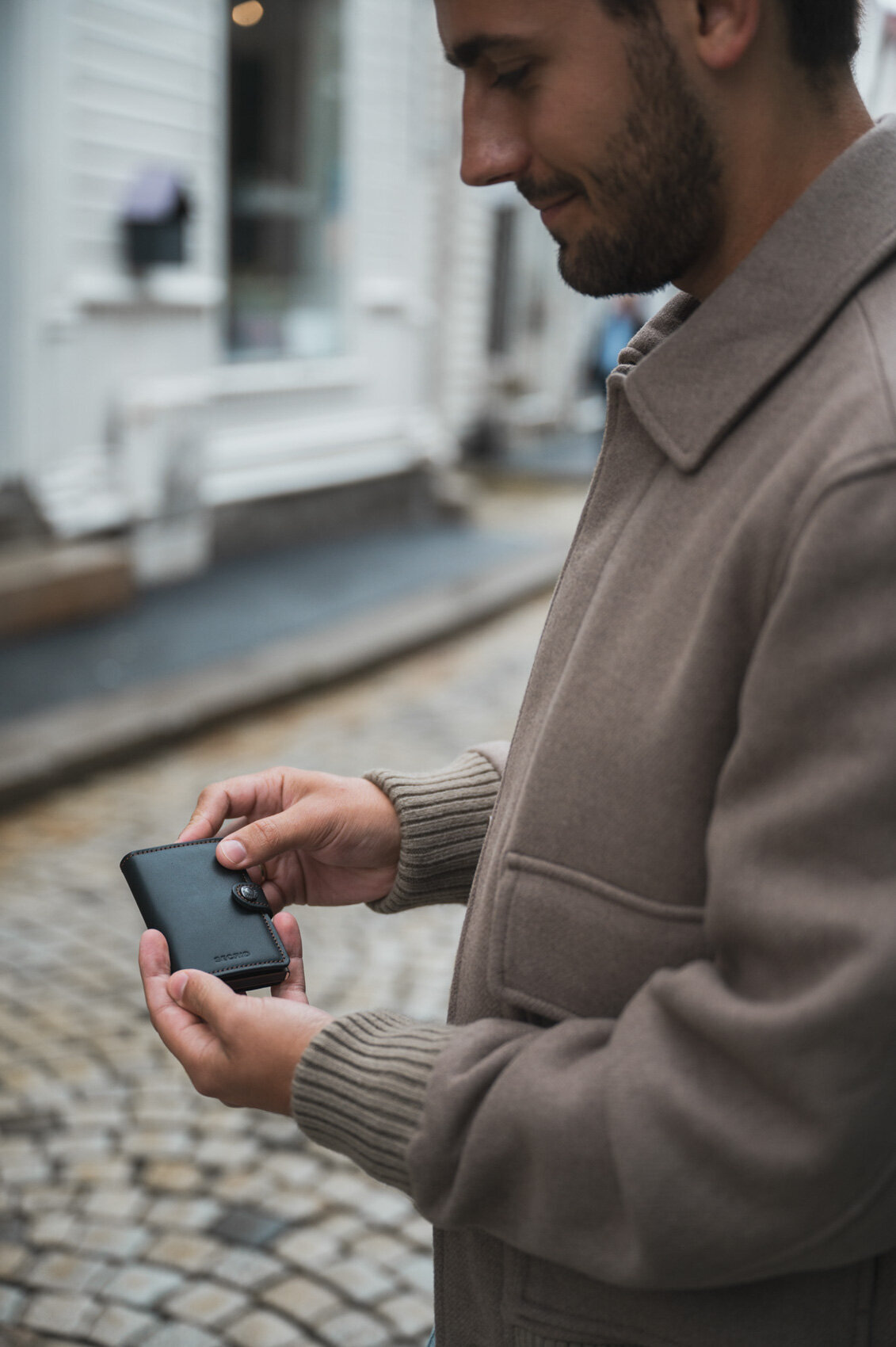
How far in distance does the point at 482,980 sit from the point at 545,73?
31.2 inches

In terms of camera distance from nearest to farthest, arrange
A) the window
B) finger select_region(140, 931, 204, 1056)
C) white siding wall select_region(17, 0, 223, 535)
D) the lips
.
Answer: the lips, finger select_region(140, 931, 204, 1056), white siding wall select_region(17, 0, 223, 535), the window

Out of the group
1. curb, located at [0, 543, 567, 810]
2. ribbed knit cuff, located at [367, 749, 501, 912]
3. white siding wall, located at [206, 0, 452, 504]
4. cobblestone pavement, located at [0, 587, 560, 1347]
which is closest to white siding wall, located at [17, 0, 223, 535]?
white siding wall, located at [206, 0, 452, 504]

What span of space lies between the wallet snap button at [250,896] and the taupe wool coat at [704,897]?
0.33 m

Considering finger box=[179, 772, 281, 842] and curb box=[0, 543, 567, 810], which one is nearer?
finger box=[179, 772, 281, 842]

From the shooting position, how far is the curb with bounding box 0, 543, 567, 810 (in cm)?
562

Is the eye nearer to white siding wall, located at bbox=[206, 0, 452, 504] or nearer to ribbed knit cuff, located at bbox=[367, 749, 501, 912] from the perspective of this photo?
ribbed knit cuff, located at bbox=[367, 749, 501, 912]

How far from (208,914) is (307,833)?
5.7 inches

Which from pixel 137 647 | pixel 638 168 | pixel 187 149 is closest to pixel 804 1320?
pixel 638 168

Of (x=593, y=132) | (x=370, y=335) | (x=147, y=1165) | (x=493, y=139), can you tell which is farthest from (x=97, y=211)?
(x=593, y=132)

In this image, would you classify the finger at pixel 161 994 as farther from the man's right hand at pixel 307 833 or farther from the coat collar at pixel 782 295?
the coat collar at pixel 782 295

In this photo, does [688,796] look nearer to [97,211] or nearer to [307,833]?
[307,833]

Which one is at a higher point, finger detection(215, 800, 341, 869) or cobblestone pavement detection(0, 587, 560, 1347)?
finger detection(215, 800, 341, 869)

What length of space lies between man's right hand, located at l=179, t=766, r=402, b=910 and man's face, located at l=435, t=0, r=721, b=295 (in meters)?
0.68

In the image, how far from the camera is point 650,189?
3.62 feet
